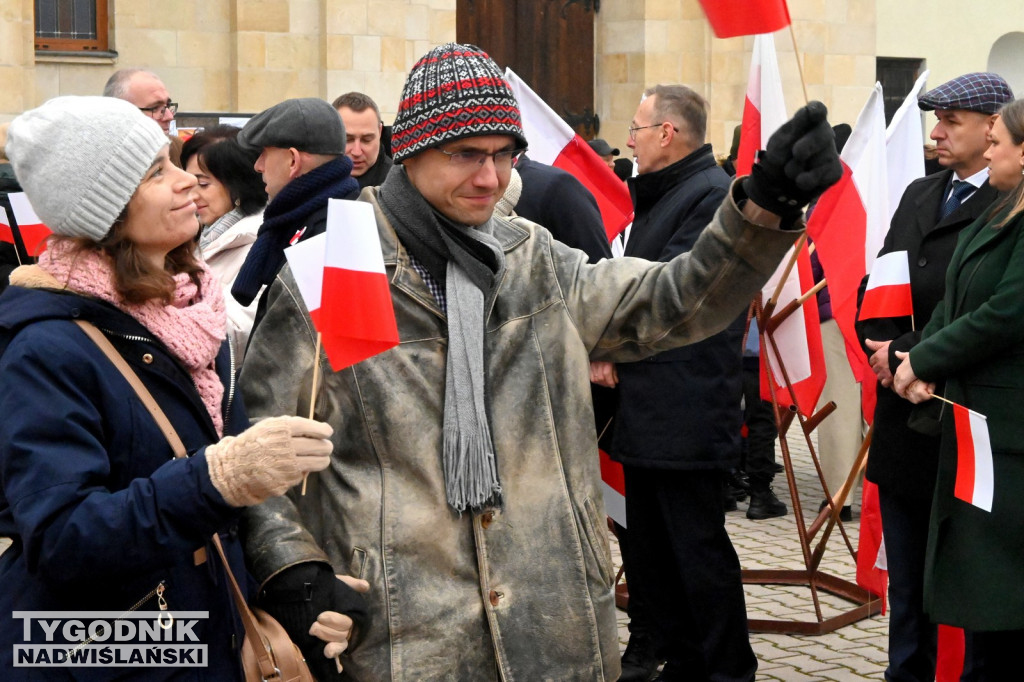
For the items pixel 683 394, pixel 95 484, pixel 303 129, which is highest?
pixel 303 129

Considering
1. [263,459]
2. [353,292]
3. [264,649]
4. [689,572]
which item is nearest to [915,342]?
[689,572]

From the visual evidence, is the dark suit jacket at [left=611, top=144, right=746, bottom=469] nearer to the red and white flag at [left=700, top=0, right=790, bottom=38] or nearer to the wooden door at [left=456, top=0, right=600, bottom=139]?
the red and white flag at [left=700, top=0, right=790, bottom=38]

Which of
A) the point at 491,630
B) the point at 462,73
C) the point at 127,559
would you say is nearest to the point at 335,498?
the point at 491,630

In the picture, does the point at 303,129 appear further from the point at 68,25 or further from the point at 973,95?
the point at 68,25

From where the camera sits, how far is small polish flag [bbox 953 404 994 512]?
4203mm

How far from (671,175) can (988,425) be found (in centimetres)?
175

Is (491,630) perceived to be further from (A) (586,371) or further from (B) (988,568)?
(B) (988,568)

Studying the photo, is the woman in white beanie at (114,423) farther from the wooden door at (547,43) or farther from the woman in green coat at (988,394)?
the wooden door at (547,43)

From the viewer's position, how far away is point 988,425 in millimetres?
4242

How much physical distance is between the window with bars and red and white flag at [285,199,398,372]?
10.8 m

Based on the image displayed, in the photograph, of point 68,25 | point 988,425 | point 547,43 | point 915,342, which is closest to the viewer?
point 988,425

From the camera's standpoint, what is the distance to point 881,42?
18703 mm

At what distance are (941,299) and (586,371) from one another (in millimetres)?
2348

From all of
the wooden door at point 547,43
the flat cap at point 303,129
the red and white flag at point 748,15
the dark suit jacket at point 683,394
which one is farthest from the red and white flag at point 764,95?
the wooden door at point 547,43
